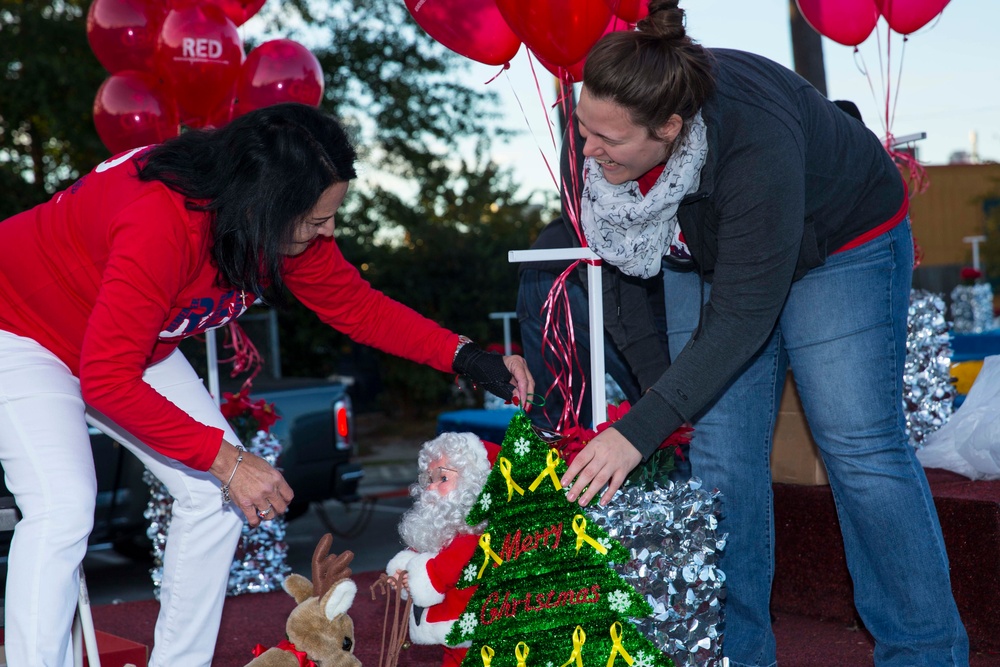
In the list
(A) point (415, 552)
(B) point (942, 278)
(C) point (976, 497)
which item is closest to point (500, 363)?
(A) point (415, 552)

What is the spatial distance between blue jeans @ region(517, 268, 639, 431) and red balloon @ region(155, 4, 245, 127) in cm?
185

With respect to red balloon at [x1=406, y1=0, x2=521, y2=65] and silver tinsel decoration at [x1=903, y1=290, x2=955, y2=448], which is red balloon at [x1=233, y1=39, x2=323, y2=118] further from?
silver tinsel decoration at [x1=903, y1=290, x2=955, y2=448]

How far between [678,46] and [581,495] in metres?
0.88

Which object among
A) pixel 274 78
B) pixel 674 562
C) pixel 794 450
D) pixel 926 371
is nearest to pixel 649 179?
pixel 674 562

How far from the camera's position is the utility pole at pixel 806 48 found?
6242 millimetres

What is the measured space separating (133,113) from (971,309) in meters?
7.95

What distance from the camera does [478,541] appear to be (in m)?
2.12

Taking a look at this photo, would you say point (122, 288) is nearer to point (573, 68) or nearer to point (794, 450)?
point (573, 68)

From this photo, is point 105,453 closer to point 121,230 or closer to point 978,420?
point 121,230

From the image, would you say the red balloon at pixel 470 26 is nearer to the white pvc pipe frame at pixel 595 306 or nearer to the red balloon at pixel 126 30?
the white pvc pipe frame at pixel 595 306

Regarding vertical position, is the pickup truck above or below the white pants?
below

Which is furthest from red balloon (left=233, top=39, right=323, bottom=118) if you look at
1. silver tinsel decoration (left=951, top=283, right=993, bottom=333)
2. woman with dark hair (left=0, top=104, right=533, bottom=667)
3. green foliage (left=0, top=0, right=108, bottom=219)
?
silver tinsel decoration (left=951, top=283, right=993, bottom=333)

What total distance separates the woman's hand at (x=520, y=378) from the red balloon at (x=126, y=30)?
10.1 ft

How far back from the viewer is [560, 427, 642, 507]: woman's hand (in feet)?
6.16
